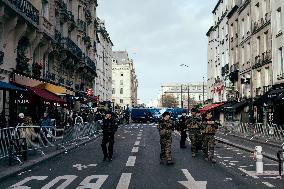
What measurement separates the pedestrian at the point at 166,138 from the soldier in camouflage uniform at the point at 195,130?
2904mm

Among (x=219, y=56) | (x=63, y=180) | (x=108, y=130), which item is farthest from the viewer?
(x=219, y=56)

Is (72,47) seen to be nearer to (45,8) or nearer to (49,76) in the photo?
(49,76)

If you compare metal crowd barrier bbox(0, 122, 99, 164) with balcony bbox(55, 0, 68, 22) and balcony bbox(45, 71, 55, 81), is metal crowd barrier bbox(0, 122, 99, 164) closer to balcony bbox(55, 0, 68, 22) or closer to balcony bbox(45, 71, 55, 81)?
balcony bbox(45, 71, 55, 81)

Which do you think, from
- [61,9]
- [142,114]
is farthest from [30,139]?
[142,114]

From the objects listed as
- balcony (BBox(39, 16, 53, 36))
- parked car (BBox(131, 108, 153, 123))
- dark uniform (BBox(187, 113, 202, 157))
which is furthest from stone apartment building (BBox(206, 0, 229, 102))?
dark uniform (BBox(187, 113, 202, 157))

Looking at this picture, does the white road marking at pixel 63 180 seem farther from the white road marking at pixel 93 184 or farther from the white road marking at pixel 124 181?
the white road marking at pixel 124 181

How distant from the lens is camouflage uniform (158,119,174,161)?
12.9m

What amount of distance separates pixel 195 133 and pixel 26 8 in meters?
13.3

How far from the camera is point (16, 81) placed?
23.1 m

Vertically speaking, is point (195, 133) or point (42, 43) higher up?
point (42, 43)

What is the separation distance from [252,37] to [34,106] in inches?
801

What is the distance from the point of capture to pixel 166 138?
1295 centimetres

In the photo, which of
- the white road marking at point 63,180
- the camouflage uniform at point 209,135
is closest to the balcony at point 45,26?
the camouflage uniform at point 209,135

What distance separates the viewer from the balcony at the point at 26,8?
21200mm
